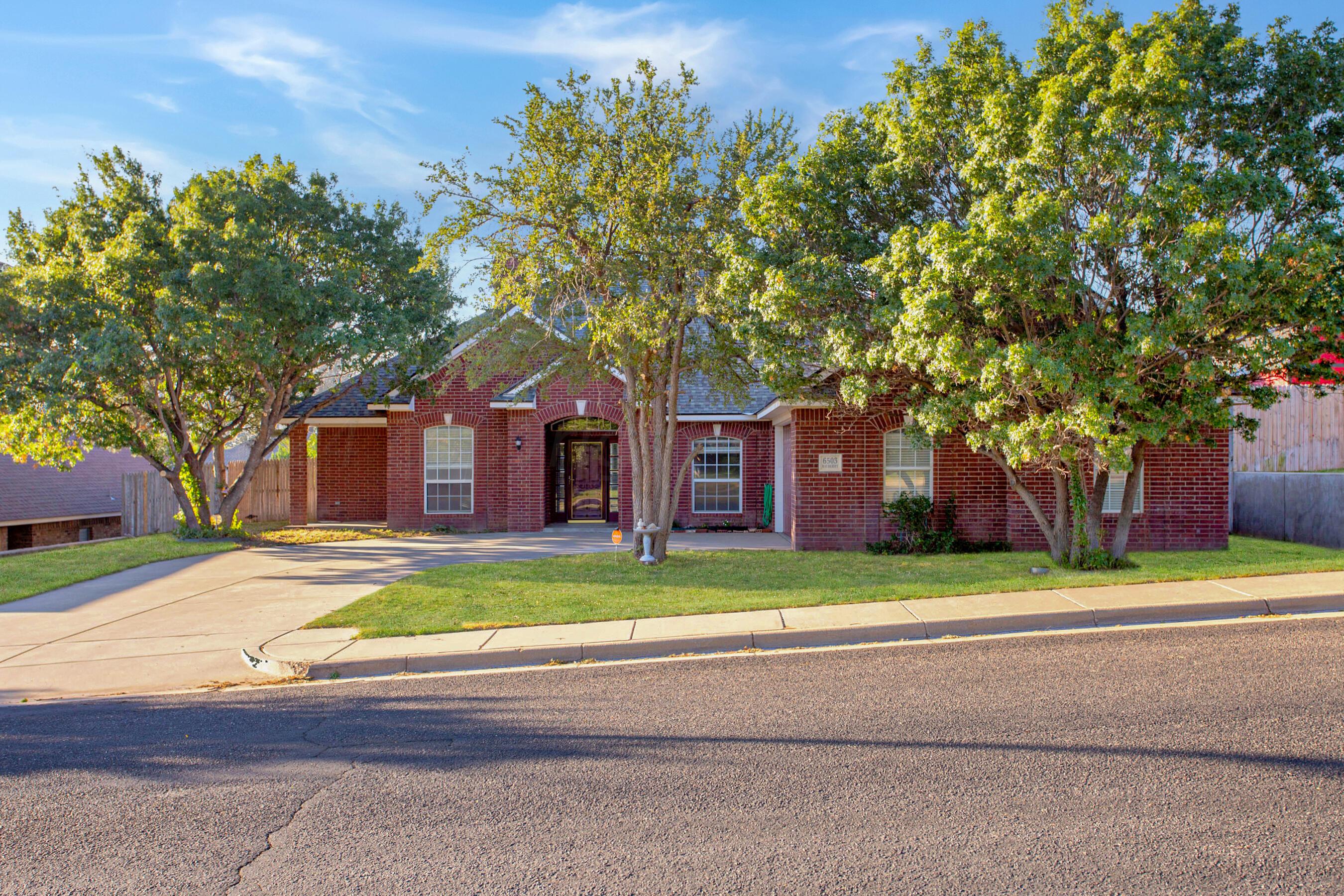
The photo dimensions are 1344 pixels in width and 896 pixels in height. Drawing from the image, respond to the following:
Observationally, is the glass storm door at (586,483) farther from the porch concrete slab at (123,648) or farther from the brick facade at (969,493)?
the porch concrete slab at (123,648)

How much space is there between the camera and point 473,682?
22.7 feet

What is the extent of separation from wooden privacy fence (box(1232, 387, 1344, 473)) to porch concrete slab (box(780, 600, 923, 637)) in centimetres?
1404

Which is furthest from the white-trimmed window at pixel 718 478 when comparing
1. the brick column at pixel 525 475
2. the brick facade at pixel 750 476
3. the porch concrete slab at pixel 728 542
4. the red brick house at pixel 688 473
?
the brick column at pixel 525 475

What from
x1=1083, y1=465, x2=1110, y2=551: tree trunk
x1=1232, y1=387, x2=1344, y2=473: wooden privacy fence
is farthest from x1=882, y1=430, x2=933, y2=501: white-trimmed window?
x1=1232, y1=387, x2=1344, y2=473: wooden privacy fence

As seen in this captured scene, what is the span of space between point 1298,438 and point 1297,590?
13297mm

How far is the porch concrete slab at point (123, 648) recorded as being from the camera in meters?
8.01

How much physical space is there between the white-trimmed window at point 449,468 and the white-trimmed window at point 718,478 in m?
5.58

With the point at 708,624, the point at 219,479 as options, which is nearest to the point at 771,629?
the point at 708,624

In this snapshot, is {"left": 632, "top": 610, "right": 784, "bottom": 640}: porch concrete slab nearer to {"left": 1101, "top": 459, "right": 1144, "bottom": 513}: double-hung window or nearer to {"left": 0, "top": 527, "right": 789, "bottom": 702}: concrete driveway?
{"left": 0, "top": 527, "right": 789, "bottom": 702}: concrete driveway

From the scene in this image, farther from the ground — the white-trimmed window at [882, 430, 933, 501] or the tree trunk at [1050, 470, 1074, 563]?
the white-trimmed window at [882, 430, 933, 501]

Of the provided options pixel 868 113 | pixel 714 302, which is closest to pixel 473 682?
pixel 714 302

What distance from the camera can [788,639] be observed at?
26.1 feet

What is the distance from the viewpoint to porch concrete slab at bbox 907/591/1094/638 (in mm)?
8102

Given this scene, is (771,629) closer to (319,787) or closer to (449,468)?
(319,787)
